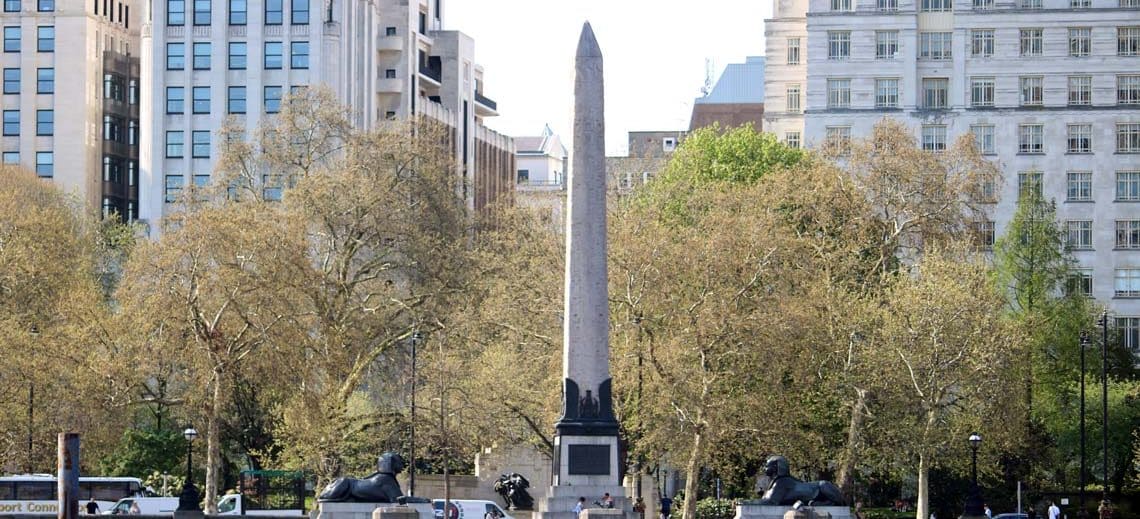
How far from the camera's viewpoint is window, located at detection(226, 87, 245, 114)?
11550 cm

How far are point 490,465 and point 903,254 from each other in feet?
73.1

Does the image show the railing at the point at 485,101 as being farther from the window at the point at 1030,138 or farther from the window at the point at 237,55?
the window at the point at 1030,138

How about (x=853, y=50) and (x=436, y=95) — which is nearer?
(x=853, y=50)

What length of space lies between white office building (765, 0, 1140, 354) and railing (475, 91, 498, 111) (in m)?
44.5

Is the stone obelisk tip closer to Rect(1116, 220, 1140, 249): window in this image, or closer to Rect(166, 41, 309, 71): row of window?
Rect(1116, 220, 1140, 249): window

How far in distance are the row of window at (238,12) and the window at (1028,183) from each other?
120ft

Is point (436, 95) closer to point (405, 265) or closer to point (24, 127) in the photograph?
point (24, 127)

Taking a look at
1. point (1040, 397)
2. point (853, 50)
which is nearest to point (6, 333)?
point (1040, 397)

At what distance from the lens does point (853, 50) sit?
100 m

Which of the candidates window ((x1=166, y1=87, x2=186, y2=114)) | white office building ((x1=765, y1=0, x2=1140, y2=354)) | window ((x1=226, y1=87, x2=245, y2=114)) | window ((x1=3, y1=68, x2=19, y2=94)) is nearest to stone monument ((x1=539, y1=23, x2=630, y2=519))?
white office building ((x1=765, y1=0, x2=1140, y2=354))

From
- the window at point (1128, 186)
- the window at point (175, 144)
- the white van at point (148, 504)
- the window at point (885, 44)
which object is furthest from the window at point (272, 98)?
the white van at point (148, 504)

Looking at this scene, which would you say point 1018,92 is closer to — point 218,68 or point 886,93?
point 886,93

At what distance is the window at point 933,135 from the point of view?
99375 millimetres

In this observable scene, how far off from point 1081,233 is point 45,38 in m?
52.7
